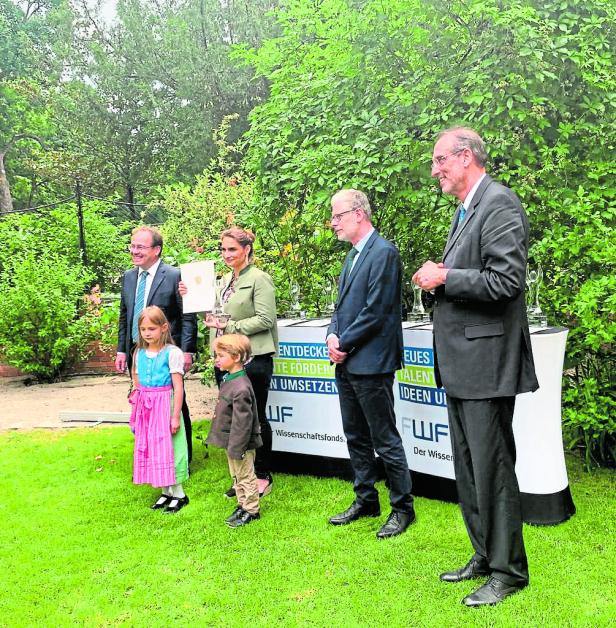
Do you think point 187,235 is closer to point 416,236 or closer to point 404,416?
Answer: point 416,236

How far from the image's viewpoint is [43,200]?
86.6 feet

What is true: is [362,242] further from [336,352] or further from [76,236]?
[76,236]

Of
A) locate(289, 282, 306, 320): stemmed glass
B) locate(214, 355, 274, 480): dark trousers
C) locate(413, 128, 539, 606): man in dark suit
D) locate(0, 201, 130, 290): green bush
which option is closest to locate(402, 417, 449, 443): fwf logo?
locate(214, 355, 274, 480): dark trousers

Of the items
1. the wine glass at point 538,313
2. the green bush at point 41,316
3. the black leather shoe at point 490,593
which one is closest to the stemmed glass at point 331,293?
the wine glass at point 538,313

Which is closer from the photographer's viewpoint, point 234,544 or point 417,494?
point 234,544

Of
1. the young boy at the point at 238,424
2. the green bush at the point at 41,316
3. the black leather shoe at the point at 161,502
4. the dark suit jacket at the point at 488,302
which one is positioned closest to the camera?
the dark suit jacket at the point at 488,302

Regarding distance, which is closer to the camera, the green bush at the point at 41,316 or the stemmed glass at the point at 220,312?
the stemmed glass at the point at 220,312

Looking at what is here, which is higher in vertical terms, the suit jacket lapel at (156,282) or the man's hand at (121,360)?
the suit jacket lapel at (156,282)

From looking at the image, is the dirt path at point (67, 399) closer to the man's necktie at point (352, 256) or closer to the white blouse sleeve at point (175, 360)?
the white blouse sleeve at point (175, 360)

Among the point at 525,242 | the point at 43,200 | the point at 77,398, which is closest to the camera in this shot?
the point at 525,242

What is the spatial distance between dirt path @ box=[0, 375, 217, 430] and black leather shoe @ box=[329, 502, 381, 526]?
340 cm

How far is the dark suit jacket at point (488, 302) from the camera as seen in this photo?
2.77 metres

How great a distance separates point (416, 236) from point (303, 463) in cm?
213

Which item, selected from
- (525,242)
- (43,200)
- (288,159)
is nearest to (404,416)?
(525,242)
